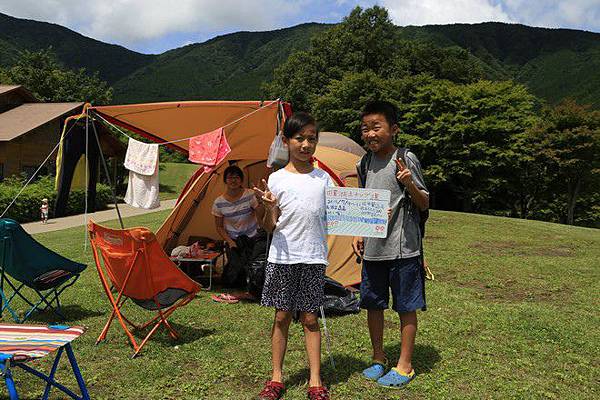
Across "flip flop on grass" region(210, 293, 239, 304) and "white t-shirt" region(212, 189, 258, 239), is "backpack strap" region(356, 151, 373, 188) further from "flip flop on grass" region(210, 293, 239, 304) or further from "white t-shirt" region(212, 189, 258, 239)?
"white t-shirt" region(212, 189, 258, 239)

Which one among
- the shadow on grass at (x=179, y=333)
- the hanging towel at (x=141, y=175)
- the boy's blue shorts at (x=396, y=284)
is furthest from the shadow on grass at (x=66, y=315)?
the boy's blue shorts at (x=396, y=284)

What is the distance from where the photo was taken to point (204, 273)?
661 centimetres

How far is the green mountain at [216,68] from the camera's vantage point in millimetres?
93500

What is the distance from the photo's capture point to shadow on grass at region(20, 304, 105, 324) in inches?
187

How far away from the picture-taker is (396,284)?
3.29 metres

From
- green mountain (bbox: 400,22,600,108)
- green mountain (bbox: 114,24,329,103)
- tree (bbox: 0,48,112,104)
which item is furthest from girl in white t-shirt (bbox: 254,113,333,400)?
green mountain (bbox: 114,24,329,103)

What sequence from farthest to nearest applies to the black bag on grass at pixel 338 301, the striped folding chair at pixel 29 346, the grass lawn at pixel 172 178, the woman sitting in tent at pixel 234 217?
the grass lawn at pixel 172 178
the woman sitting in tent at pixel 234 217
the black bag on grass at pixel 338 301
the striped folding chair at pixel 29 346

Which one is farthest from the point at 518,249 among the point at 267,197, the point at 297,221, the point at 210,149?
the point at 267,197

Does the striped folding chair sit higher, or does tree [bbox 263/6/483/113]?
tree [bbox 263/6/483/113]

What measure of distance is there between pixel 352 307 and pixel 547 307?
230 centimetres

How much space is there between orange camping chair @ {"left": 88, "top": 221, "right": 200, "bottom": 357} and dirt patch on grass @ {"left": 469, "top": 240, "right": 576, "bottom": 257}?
22.7 feet

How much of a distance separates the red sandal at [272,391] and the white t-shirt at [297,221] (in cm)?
80

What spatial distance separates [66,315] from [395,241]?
3537 millimetres

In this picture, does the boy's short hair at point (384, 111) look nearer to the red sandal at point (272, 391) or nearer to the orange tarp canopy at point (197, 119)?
the red sandal at point (272, 391)
